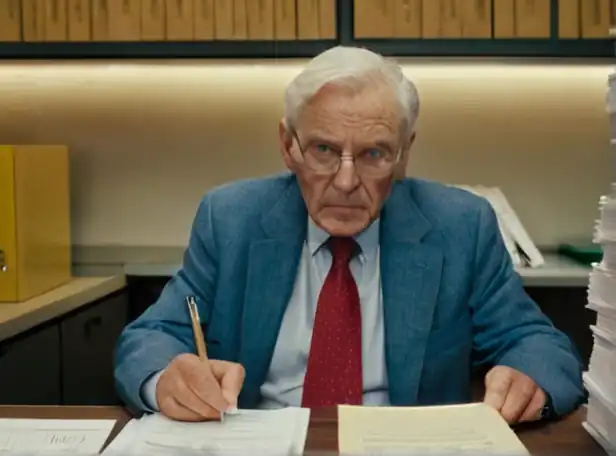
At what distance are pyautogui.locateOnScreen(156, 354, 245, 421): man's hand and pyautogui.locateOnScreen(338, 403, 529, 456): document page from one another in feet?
0.45

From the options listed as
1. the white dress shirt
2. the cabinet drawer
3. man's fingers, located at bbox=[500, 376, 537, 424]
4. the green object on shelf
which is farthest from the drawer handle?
man's fingers, located at bbox=[500, 376, 537, 424]

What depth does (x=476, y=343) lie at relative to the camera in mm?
1489

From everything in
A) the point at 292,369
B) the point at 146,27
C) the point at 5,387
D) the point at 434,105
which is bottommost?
the point at 5,387

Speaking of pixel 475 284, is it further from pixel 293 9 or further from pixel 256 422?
pixel 293 9

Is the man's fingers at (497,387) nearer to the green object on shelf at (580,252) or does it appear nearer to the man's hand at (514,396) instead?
the man's hand at (514,396)

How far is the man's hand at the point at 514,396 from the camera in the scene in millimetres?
1073

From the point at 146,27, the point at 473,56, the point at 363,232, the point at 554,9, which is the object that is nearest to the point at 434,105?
the point at 473,56

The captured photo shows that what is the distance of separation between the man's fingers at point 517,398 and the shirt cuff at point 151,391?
0.43 metres

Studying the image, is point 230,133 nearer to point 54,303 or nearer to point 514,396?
point 54,303

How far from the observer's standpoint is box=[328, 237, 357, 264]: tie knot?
4.83 ft

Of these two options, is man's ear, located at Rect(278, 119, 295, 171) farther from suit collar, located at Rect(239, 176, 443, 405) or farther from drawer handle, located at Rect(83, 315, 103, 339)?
drawer handle, located at Rect(83, 315, 103, 339)

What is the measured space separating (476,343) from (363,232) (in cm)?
27

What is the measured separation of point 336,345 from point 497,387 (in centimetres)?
33

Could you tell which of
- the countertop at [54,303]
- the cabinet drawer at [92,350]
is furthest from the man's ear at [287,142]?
the cabinet drawer at [92,350]
